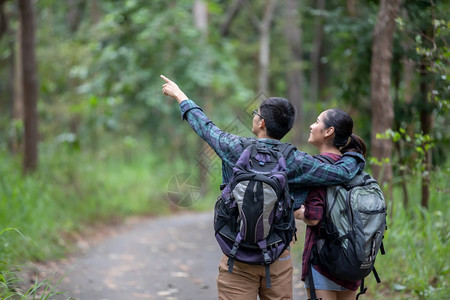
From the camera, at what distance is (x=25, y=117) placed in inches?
380

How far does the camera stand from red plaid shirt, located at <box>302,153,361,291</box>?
3.17 metres

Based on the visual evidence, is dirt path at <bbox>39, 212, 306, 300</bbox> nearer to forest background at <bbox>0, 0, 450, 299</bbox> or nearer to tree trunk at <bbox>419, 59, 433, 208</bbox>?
forest background at <bbox>0, 0, 450, 299</bbox>

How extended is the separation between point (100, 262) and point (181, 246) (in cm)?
212

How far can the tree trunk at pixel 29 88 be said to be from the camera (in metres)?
9.53

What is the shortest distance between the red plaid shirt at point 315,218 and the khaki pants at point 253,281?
0.19 meters

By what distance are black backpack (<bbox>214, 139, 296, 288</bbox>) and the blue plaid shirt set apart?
0.07m

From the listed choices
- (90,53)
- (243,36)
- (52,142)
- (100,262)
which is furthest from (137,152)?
(100,262)

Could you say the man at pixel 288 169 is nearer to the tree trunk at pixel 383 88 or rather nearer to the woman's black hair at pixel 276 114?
the woman's black hair at pixel 276 114

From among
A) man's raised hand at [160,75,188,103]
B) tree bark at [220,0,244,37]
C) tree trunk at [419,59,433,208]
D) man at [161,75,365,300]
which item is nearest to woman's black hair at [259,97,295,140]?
man at [161,75,365,300]

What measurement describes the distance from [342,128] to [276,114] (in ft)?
1.60

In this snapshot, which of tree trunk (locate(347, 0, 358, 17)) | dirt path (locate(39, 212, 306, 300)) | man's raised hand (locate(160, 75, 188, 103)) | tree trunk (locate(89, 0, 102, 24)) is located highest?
tree trunk (locate(89, 0, 102, 24))

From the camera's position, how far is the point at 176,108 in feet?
51.6

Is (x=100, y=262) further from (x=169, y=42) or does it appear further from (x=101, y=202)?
(x=169, y=42)

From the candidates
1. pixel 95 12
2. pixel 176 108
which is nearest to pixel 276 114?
pixel 176 108
